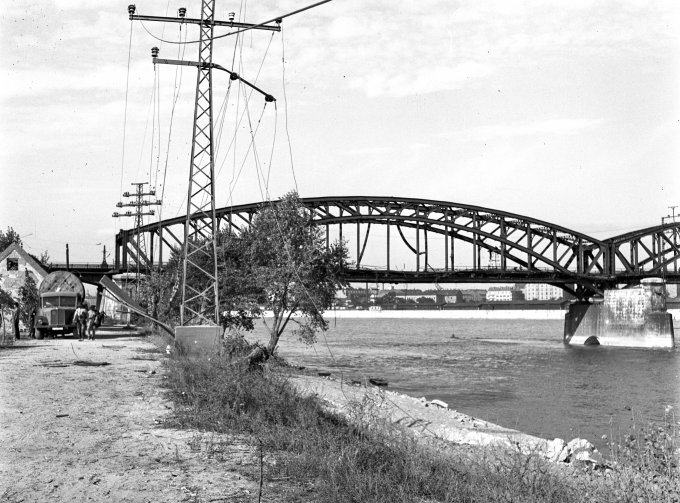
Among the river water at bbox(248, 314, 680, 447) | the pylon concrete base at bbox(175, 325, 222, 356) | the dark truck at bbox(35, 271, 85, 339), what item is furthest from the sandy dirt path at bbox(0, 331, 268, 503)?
the dark truck at bbox(35, 271, 85, 339)

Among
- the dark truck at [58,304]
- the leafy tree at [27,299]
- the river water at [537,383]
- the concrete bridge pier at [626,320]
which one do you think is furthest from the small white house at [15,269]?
the concrete bridge pier at [626,320]

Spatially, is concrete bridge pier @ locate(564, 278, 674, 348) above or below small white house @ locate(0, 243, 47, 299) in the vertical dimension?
below

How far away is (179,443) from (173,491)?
270cm

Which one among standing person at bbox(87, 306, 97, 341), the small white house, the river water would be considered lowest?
the river water

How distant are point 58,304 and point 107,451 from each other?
120ft

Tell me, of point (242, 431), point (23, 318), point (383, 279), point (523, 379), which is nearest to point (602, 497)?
point (242, 431)

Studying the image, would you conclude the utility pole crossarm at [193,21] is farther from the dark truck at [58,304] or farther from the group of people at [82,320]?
the dark truck at [58,304]

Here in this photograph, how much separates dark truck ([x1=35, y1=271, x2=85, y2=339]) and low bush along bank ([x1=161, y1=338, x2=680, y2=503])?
107 feet

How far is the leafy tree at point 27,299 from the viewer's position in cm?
4891

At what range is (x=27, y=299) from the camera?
49531 mm

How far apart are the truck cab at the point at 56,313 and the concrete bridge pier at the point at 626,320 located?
6823cm

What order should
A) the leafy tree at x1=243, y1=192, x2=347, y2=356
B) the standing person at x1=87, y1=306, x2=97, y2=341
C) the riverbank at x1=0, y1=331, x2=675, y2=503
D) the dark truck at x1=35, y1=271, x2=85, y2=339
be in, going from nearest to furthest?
the riverbank at x1=0, y1=331, x2=675, y2=503
the standing person at x1=87, y1=306, x2=97, y2=341
the leafy tree at x1=243, y1=192, x2=347, y2=356
the dark truck at x1=35, y1=271, x2=85, y2=339

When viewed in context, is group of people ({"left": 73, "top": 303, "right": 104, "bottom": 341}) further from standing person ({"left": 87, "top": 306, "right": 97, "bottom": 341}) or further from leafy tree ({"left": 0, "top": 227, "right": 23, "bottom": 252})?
leafy tree ({"left": 0, "top": 227, "right": 23, "bottom": 252})

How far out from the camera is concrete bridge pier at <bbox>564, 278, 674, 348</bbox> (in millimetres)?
85688
